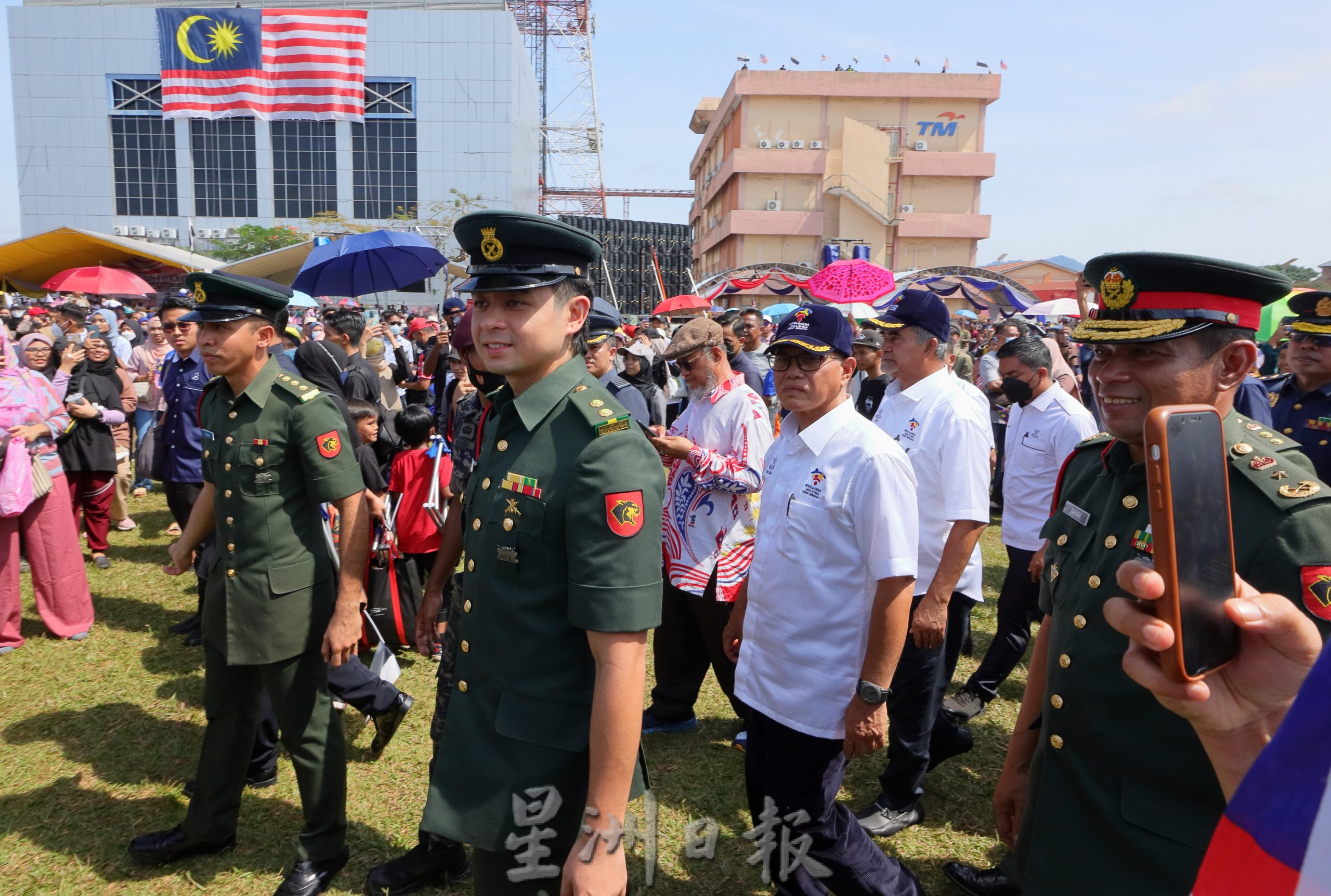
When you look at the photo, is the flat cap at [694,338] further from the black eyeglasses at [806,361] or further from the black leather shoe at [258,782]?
the black leather shoe at [258,782]

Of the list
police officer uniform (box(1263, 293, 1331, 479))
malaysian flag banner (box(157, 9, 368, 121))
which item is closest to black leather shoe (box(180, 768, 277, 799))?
police officer uniform (box(1263, 293, 1331, 479))

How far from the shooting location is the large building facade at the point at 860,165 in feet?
146

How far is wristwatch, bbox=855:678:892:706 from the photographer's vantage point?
2496 mm

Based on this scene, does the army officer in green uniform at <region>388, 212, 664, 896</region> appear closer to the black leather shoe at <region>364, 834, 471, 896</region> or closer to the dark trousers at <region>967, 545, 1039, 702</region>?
the black leather shoe at <region>364, 834, 471, 896</region>

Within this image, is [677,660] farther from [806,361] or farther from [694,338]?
[806,361]

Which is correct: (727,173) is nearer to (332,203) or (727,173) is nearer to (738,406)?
(332,203)

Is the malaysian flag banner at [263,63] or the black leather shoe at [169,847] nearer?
the black leather shoe at [169,847]

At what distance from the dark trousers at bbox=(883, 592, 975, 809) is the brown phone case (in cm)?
245

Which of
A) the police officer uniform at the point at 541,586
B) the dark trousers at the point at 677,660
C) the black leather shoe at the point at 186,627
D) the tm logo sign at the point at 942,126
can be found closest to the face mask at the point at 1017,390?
the dark trousers at the point at 677,660

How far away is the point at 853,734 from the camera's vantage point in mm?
2539

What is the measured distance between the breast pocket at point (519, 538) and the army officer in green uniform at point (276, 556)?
51.4 inches

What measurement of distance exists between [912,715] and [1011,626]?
143cm

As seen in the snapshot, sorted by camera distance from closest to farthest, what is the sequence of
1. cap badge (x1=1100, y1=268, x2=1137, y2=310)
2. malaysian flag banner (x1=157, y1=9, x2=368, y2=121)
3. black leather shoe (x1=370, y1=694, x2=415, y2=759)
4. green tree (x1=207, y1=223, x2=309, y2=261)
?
1. cap badge (x1=1100, y1=268, x2=1137, y2=310)
2. black leather shoe (x1=370, y1=694, x2=415, y2=759)
3. green tree (x1=207, y1=223, x2=309, y2=261)
4. malaysian flag banner (x1=157, y1=9, x2=368, y2=121)

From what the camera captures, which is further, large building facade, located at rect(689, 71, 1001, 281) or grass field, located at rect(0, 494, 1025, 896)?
large building facade, located at rect(689, 71, 1001, 281)
